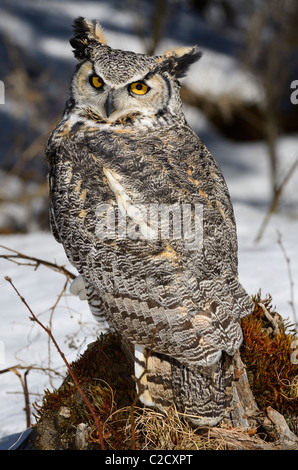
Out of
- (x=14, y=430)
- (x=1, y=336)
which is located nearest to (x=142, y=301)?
(x=14, y=430)

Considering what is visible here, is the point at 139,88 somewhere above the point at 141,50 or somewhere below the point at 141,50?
below

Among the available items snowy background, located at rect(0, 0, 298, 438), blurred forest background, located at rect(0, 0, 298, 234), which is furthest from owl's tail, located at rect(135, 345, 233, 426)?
blurred forest background, located at rect(0, 0, 298, 234)

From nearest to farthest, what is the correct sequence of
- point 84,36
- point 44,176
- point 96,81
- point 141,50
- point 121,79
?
point 121,79 < point 96,81 < point 84,36 < point 44,176 < point 141,50

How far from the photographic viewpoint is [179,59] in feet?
8.50

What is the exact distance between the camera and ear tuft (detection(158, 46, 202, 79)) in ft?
8.32

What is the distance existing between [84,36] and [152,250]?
1.18 m

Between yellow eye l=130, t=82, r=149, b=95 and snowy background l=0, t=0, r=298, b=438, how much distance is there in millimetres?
1407

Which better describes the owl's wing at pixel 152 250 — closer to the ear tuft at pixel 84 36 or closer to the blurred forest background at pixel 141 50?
the ear tuft at pixel 84 36

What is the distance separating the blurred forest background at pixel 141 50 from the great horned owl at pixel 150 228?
2474mm

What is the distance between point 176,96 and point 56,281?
247 cm

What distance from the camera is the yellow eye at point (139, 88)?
7.88ft

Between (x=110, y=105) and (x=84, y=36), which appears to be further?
(x=84, y=36)

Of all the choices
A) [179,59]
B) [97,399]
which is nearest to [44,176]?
[179,59]

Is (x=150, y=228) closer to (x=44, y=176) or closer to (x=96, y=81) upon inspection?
(x=96, y=81)
